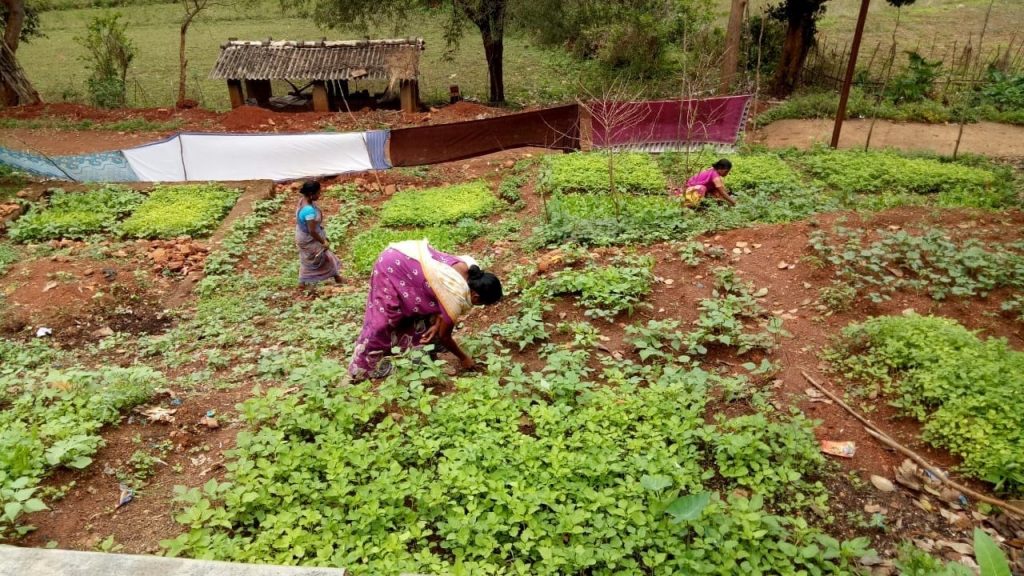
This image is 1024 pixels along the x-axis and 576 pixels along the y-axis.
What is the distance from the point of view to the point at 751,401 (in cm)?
414

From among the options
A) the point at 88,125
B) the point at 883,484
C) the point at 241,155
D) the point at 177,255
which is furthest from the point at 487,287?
the point at 88,125

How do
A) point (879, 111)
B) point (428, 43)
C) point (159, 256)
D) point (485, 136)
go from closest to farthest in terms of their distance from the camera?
point (159, 256) < point (485, 136) < point (879, 111) < point (428, 43)

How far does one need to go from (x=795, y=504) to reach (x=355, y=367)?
9.80 ft

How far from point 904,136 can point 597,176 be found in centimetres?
761

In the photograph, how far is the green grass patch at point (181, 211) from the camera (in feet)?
→ 29.5

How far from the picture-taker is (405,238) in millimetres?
8406

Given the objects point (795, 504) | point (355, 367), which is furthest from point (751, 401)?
point (355, 367)

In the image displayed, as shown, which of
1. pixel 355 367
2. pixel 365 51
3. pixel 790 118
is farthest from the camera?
pixel 365 51

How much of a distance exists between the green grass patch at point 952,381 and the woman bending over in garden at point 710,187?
3.71 m

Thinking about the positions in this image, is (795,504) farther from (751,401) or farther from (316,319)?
(316,319)

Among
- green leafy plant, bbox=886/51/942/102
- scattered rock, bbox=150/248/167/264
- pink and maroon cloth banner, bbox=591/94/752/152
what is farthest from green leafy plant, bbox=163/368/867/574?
green leafy plant, bbox=886/51/942/102

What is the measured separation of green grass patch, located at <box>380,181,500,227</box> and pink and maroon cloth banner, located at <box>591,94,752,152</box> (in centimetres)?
335

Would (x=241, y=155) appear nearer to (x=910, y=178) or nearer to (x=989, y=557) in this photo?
(x=910, y=178)

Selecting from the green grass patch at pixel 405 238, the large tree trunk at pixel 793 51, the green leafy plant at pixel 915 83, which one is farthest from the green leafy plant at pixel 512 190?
the green leafy plant at pixel 915 83
